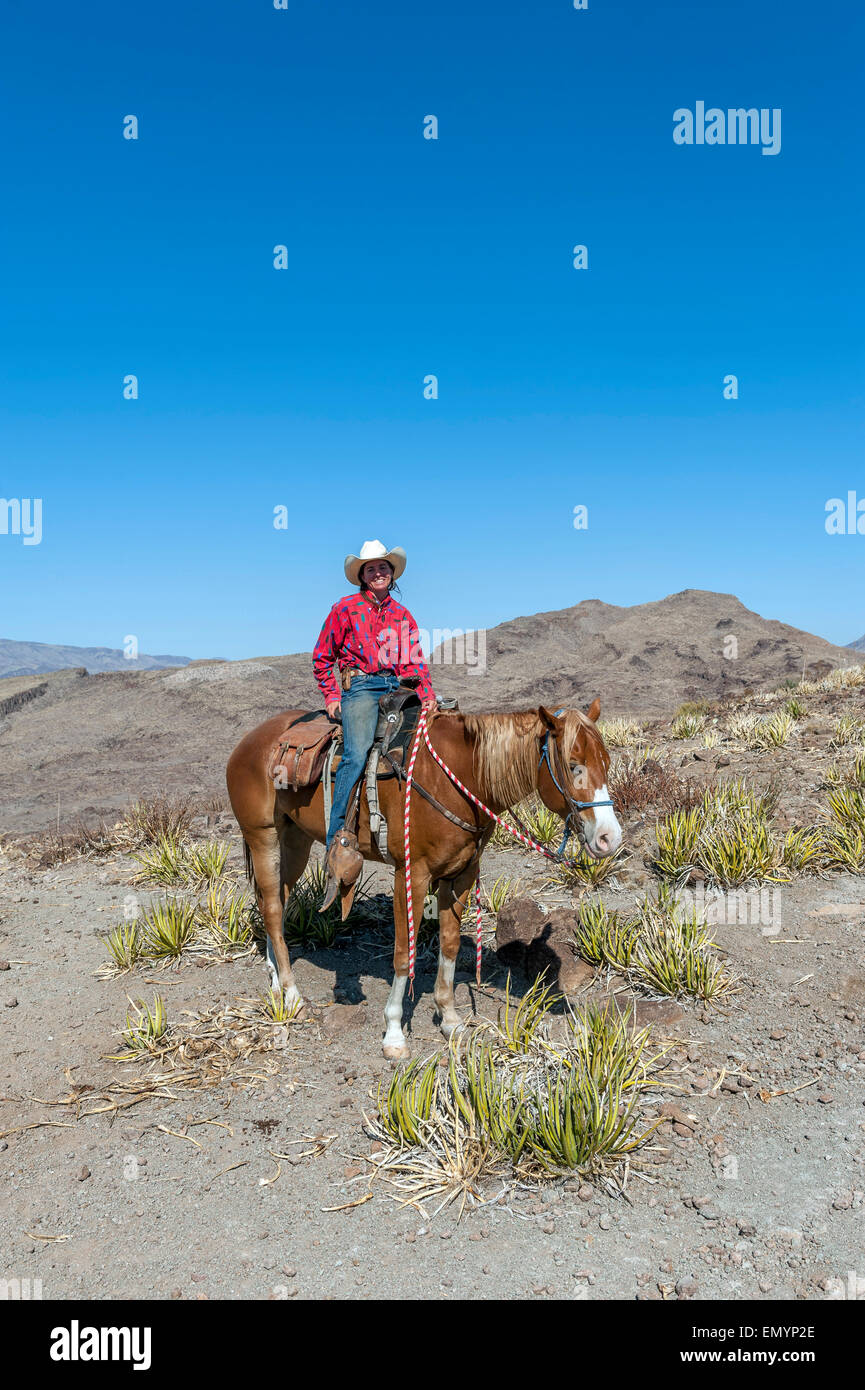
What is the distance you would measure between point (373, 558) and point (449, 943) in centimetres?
288

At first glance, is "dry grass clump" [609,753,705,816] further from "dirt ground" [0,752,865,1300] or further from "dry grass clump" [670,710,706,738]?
"dry grass clump" [670,710,706,738]

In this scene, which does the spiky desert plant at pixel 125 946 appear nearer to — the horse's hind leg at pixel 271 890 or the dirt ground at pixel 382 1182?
the dirt ground at pixel 382 1182

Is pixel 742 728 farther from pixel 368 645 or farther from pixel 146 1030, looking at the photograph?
pixel 146 1030

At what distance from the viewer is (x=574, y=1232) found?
355cm

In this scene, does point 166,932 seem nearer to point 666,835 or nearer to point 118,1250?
point 118,1250

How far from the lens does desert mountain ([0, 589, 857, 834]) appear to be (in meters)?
22.7

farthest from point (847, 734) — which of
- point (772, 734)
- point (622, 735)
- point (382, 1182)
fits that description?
point (382, 1182)

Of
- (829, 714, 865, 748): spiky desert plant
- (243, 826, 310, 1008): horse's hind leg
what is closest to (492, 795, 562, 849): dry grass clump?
(243, 826, 310, 1008): horse's hind leg

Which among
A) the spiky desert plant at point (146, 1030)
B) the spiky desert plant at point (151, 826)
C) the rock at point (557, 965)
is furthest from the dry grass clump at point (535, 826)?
the spiky desert plant at point (151, 826)

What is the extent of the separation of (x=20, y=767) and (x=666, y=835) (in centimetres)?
2351

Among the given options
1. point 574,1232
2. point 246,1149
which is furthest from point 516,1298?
point 246,1149

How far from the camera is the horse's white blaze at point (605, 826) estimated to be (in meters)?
4.17

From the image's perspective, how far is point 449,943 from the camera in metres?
5.43

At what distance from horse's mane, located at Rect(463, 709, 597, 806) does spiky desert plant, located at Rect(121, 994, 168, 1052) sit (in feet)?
9.60
